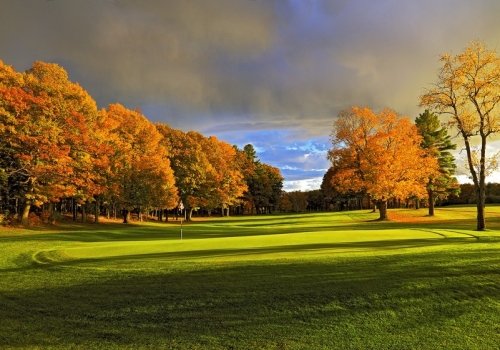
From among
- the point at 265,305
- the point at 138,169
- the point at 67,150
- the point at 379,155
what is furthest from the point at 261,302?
the point at 138,169

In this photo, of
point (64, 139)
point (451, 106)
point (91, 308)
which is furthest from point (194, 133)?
point (91, 308)

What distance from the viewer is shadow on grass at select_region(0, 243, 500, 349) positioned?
6754 mm

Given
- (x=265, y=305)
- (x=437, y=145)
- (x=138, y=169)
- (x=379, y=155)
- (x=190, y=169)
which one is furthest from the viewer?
(x=190, y=169)

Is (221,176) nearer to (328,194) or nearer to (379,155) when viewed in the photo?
(379,155)

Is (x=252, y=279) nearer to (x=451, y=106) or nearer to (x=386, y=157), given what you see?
(x=451, y=106)

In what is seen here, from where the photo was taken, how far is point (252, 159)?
108 m

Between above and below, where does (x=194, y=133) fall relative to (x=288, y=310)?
above

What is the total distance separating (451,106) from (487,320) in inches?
833

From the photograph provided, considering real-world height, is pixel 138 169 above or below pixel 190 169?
below

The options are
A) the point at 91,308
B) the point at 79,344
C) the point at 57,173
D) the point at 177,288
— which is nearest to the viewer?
the point at 79,344

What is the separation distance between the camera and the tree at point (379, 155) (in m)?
40.5

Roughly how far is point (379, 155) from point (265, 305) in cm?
3606

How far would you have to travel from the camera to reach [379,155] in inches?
1614

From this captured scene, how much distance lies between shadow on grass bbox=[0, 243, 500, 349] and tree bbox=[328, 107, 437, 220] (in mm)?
30228
